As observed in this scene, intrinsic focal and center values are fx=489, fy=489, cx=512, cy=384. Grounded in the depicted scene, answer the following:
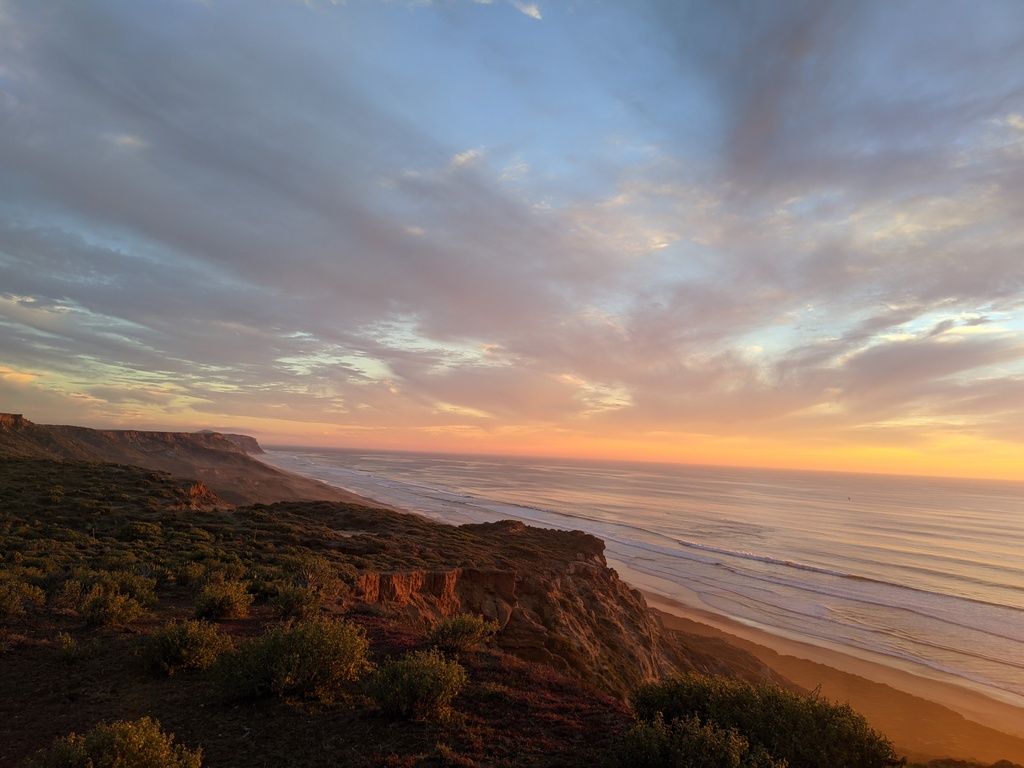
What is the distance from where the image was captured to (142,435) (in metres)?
85.0

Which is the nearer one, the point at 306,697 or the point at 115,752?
the point at 115,752

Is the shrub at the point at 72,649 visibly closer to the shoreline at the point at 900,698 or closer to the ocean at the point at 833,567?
the shoreline at the point at 900,698

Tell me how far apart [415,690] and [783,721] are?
4.55 meters

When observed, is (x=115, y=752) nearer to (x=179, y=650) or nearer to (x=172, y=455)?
(x=179, y=650)

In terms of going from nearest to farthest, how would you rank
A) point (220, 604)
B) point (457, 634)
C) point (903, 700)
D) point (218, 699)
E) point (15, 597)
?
point (218, 699)
point (15, 597)
point (457, 634)
point (220, 604)
point (903, 700)

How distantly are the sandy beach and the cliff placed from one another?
4147 cm

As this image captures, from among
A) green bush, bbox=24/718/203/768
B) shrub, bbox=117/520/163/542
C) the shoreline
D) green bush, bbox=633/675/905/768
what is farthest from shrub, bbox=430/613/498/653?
shrub, bbox=117/520/163/542

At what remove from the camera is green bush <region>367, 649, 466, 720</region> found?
6.23m

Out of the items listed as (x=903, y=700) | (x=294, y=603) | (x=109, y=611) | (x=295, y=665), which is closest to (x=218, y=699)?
(x=295, y=665)

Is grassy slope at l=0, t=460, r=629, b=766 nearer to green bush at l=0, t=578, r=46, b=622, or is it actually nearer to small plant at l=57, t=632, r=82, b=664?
small plant at l=57, t=632, r=82, b=664

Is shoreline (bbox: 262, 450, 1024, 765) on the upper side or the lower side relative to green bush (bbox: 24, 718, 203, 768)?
lower

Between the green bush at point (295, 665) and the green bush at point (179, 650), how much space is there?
940 mm

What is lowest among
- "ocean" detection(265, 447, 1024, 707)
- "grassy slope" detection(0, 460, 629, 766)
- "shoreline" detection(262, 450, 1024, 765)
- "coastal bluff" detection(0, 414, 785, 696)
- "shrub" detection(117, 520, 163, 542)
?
"shoreline" detection(262, 450, 1024, 765)

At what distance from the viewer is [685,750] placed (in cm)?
489
